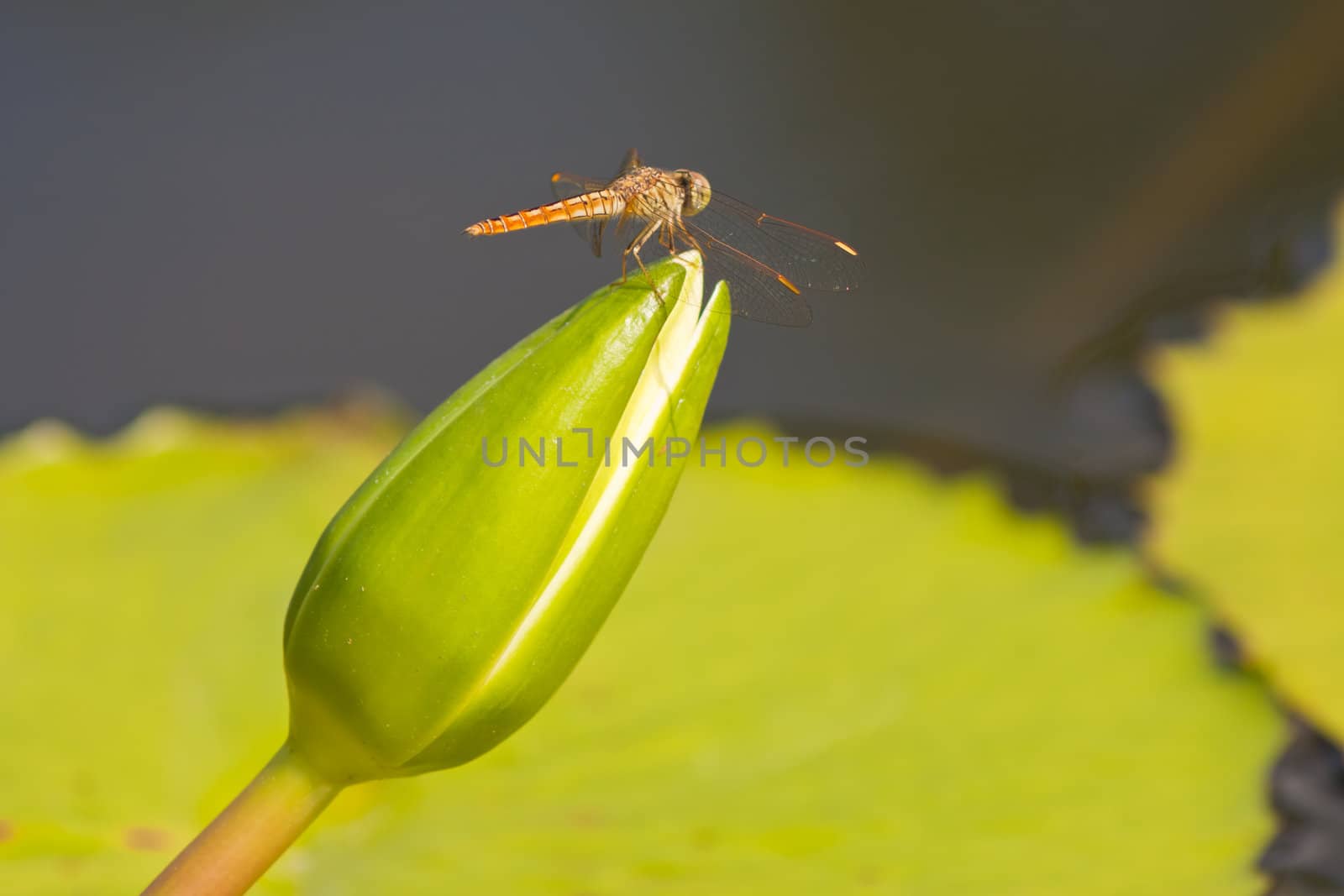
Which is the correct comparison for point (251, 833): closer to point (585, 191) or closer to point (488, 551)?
point (488, 551)

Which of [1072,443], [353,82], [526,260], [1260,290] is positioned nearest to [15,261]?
[353,82]

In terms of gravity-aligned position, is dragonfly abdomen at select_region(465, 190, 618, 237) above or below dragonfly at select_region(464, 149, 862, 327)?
below

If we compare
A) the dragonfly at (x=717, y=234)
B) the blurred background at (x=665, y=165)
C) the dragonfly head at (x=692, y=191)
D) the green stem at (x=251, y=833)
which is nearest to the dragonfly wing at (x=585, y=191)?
the dragonfly at (x=717, y=234)

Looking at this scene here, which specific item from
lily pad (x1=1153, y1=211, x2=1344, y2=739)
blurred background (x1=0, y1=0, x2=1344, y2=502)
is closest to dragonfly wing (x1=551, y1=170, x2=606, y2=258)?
blurred background (x1=0, y1=0, x2=1344, y2=502)

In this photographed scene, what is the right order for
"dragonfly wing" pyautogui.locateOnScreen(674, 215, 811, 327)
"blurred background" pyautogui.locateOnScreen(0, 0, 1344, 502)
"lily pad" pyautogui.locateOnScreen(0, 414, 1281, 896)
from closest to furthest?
"lily pad" pyautogui.locateOnScreen(0, 414, 1281, 896), "dragonfly wing" pyautogui.locateOnScreen(674, 215, 811, 327), "blurred background" pyautogui.locateOnScreen(0, 0, 1344, 502)

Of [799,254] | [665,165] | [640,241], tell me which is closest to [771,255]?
[799,254]

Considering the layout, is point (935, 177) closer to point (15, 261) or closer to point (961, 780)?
point (961, 780)

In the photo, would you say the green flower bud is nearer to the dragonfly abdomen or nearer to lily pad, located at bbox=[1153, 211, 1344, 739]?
the dragonfly abdomen
